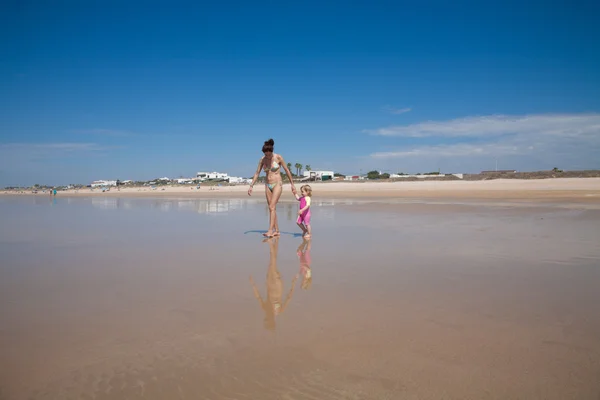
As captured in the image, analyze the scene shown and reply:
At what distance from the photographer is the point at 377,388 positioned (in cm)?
223

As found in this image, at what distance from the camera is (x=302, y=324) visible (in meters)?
3.15

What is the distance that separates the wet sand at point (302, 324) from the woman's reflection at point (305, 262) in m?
0.06

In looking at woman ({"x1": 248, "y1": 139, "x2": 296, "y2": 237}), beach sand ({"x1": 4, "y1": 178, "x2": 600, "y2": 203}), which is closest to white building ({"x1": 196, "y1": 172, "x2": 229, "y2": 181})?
beach sand ({"x1": 4, "y1": 178, "x2": 600, "y2": 203})

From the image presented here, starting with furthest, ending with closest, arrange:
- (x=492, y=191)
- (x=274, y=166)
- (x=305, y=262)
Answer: (x=492, y=191)
(x=274, y=166)
(x=305, y=262)

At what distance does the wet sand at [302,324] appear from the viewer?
2293 millimetres

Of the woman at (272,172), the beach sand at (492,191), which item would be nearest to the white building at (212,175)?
the beach sand at (492,191)

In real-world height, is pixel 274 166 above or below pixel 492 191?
above

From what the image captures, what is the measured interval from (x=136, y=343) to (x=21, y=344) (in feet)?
2.85

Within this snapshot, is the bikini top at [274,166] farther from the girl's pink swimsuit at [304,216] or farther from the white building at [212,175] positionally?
the white building at [212,175]

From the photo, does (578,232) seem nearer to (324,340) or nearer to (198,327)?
(324,340)

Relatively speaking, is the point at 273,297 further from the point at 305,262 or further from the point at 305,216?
the point at 305,216

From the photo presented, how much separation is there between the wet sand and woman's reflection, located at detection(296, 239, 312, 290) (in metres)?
0.06

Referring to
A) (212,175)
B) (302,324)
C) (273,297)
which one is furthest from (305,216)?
(212,175)

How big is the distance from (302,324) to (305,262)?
2.48 metres
